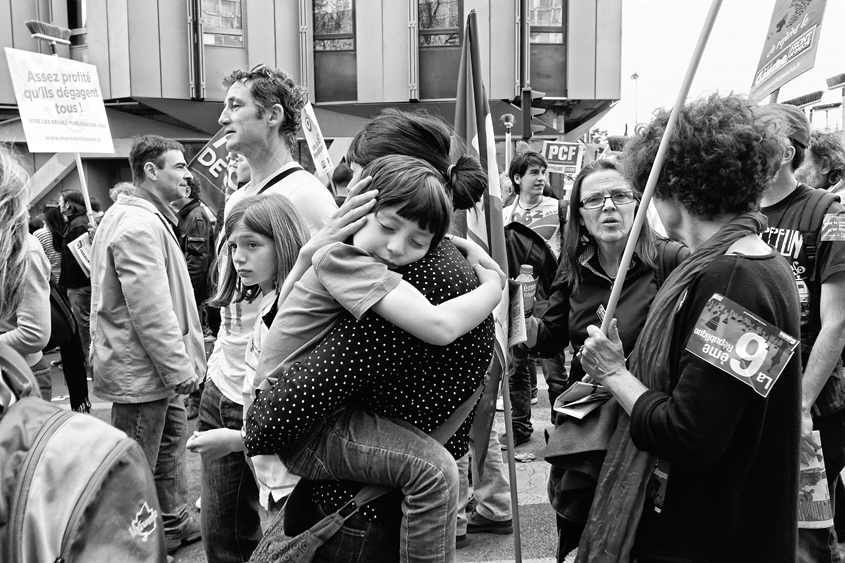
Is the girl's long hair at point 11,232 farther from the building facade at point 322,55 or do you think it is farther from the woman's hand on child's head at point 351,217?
the building facade at point 322,55

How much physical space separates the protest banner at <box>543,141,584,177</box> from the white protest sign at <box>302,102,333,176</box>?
6.89 metres

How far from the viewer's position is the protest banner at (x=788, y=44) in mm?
4344

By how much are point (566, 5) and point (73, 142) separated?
13410mm

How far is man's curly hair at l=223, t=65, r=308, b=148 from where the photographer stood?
3322 mm

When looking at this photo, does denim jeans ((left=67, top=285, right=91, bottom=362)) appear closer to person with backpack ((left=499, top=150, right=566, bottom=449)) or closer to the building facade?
person with backpack ((left=499, top=150, right=566, bottom=449))

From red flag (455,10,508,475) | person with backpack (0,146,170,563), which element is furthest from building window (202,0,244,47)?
person with backpack (0,146,170,563)

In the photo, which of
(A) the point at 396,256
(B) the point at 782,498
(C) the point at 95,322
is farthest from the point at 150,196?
(B) the point at 782,498

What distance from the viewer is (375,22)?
57.8 ft

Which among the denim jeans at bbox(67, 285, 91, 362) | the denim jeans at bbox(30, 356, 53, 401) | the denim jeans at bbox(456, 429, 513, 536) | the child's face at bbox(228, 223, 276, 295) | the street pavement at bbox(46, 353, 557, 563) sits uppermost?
the child's face at bbox(228, 223, 276, 295)

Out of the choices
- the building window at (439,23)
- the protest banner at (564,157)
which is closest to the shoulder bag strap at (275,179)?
the protest banner at (564,157)

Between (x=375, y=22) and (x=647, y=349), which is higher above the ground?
(x=375, y=22)

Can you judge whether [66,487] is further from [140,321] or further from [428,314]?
[140,321]

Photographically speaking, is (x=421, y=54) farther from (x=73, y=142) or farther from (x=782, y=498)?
(x=782, y=498)

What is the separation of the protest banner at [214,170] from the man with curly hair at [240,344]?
3.51m
